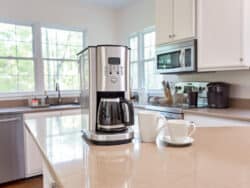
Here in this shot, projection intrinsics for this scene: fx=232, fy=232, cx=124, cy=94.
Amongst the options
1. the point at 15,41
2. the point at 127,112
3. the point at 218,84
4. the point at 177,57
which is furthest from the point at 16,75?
the point at 127,112

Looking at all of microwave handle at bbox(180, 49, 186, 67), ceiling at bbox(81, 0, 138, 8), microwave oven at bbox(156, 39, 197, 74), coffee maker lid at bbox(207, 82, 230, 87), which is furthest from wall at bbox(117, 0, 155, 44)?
coffee maker lid at bbox(207, 82, 230, 87)

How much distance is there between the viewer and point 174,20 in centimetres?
305

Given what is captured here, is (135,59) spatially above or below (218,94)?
above

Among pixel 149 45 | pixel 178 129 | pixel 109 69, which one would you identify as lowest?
pixel 178 129

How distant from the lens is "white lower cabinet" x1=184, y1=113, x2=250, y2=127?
82.2 inches

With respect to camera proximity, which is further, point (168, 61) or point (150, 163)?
point (168, 61)

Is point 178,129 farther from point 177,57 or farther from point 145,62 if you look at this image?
point 145,62

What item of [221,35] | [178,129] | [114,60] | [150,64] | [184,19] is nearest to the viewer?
[178,129]

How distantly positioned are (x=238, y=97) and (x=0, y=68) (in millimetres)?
3433

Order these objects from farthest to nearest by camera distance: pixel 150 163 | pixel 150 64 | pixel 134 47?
1. pixel 134 47
2. pixel 150 64
3. pixel 150 163

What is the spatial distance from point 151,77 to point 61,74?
1620 mm

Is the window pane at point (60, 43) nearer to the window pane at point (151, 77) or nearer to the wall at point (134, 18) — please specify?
the wall at point (134, 18)

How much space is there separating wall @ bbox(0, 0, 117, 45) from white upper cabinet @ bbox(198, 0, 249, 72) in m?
2.29

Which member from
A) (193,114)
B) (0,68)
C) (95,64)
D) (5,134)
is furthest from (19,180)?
(95,64)
